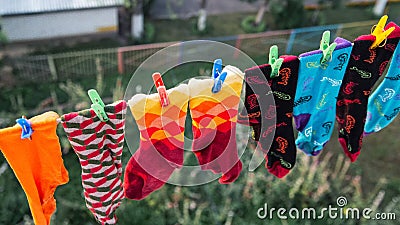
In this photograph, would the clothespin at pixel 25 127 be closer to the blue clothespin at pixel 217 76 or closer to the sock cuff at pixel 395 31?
the blue clothespin at pixel 217 76

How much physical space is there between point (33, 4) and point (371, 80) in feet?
27.0

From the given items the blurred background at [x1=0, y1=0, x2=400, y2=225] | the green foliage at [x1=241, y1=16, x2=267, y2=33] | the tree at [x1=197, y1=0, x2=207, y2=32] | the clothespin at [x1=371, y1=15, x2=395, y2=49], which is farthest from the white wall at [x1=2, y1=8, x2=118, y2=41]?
the clothespin at [x1=371, y1=15, x2=395, y2=49]

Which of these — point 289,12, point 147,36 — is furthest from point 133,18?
point 289,12

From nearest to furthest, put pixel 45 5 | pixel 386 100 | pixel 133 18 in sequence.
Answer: pixel 386 100 < pixel 45 5 < pixel 133 18

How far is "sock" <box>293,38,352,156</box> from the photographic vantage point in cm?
349

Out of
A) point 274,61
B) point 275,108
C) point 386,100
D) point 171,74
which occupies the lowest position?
point 171,74

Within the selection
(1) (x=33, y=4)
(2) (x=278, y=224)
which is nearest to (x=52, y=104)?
(1) (x=33, y=4)

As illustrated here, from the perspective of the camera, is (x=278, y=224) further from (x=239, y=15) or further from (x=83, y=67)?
(x=239, y=15)

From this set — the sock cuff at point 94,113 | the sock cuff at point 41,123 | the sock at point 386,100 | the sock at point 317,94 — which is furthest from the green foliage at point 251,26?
the sock cuff at point 41,123

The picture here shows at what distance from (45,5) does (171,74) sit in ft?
10.9

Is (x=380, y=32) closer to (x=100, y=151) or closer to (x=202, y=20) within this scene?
(x=100, y=151)

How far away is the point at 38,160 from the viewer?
3297 millimetres

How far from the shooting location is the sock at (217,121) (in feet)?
10.8

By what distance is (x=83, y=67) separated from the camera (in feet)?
31.1
